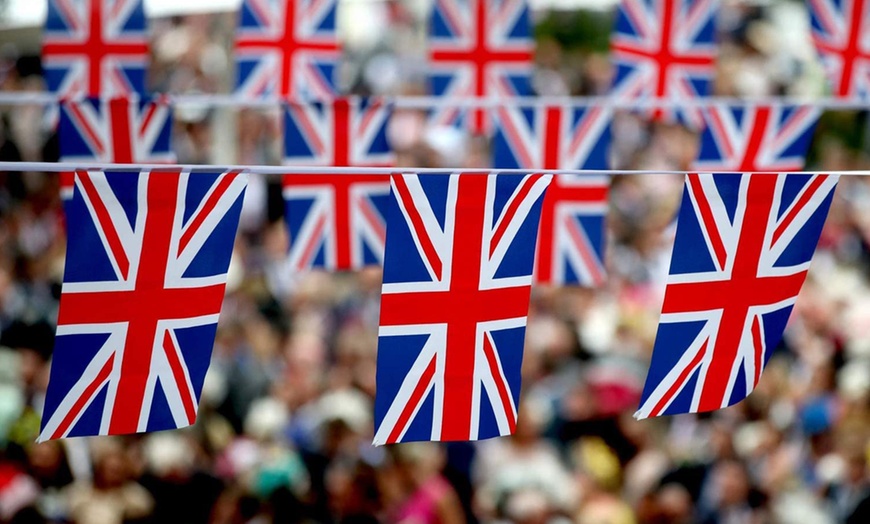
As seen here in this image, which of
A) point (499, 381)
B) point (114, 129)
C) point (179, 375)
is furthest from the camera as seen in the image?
point (114, 129)

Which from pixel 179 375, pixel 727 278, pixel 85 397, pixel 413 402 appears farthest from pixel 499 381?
pixel 85 397

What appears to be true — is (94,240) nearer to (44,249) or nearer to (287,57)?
(287,57)

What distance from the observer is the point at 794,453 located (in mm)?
7059

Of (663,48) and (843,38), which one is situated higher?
(843,38)

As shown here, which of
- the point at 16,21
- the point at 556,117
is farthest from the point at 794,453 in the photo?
the point at 16,21

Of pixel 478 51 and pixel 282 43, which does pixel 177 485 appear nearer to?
pixel 282 43

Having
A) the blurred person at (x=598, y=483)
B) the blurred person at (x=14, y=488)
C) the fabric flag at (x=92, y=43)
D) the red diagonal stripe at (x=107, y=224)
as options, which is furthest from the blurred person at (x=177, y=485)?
the red diagonal stripe at (x=107, y=224)

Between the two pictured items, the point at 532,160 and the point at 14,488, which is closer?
the point at 14,488

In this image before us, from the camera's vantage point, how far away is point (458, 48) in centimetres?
742

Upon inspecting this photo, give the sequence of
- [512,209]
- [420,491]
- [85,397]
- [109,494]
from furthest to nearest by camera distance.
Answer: [109,494] < [420,491] < [512,209] < [85,397]

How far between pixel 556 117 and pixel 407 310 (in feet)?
9.78

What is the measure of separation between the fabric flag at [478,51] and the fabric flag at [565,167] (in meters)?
0.80

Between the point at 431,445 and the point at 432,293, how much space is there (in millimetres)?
2666

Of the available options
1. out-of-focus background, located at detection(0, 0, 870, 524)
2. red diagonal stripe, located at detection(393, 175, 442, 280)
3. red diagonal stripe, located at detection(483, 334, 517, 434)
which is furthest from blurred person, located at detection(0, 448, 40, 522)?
red diagonal stripe, located at detection(393, 175, 442, 280)
